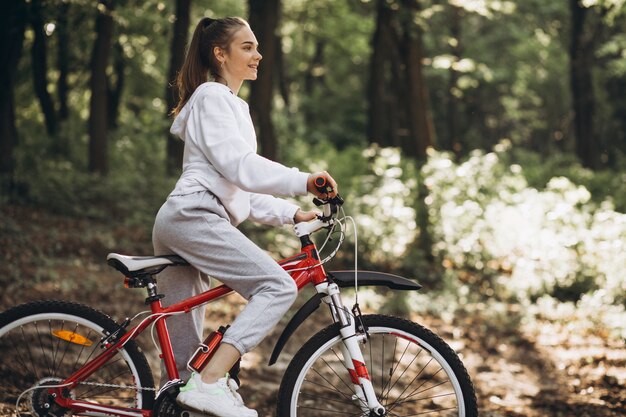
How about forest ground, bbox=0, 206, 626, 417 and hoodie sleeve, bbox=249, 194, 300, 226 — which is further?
forest ground, bbox=0, 206, 626, 417

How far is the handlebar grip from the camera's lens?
3.43m

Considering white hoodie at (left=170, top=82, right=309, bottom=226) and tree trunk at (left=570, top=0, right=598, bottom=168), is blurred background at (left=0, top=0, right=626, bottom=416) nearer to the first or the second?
tree trunk at (left=570, top=0, right=598, bottom=168)

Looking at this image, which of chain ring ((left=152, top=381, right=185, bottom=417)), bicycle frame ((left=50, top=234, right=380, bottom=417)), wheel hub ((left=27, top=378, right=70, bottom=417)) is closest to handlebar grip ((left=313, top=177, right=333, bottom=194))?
bicycle frame ((left=50, top=234, right=380, bottom=417))

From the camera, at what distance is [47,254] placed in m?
10.1

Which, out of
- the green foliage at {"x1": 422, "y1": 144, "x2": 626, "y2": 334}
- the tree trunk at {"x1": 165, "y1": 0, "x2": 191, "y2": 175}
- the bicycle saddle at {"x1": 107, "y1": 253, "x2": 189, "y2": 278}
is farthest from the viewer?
the tree trunk at {"x1": 165, "y1": 0, "x2": 191, "y2": 175}

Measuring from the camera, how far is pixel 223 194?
3719mm

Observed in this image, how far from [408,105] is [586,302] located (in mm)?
4983

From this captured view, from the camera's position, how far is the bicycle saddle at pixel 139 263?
363cm

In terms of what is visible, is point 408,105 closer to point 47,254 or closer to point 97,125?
point 47,254

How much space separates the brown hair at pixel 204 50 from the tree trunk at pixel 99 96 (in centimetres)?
1308

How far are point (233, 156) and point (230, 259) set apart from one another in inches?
18.5

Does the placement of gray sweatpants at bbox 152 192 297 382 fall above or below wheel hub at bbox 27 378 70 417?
above

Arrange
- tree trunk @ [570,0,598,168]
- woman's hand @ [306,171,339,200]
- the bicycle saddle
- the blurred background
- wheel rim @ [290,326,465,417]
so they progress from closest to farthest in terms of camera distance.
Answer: woman's hand @ [306,171,339,200]
the bicycle saddle
wheel rim @ [290,326,465,417]
the blurred background
tree trunk @ [570,0,598,168]

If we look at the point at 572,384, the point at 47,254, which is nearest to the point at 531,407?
the point at 572,384
